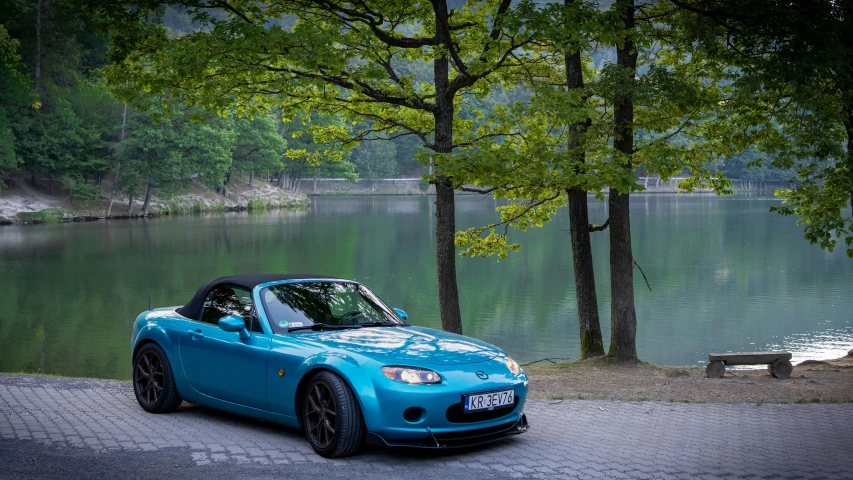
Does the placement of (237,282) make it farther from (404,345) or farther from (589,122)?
(589,122)

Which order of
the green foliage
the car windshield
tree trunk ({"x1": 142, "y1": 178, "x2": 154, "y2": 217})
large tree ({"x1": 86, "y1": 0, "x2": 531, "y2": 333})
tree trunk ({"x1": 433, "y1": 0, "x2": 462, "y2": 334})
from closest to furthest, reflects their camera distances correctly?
the car windshield → the green foliage → large tree ({"x1": 86, "y1": 0, "x2": 531, "y2": 333}) → tree trunk ({"x1": 433, "y1": 0, "x2": 462, "y2": 334}) → tree trunk ({"x1": 142, "y1": 178, "x2": 154, "y2": 217})

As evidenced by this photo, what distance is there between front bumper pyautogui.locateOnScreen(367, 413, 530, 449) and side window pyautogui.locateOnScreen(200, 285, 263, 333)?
159 centimetres

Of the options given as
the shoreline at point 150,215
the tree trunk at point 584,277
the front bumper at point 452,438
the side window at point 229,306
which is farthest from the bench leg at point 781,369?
the shoreline at point 150,215

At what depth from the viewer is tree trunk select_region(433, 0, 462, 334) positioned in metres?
13.4

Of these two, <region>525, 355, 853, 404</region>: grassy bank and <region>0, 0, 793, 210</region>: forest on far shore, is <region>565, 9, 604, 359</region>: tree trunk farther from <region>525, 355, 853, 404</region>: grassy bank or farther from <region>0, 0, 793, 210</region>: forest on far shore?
<region>0, 0, 793, 210</region>: forest on far shore

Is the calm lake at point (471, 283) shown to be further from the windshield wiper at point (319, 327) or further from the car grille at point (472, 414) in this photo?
the car grille at point (472, 414)

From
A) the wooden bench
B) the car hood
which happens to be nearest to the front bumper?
the car hood

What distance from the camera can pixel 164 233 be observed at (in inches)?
2044

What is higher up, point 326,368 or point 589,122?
point 589,122

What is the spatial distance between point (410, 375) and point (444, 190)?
7.61m

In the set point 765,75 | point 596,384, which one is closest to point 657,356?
point 596,384

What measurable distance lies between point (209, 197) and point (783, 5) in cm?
7804

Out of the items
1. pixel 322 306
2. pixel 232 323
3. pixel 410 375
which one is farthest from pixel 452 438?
pixel 232 323

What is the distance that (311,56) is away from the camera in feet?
38.7
